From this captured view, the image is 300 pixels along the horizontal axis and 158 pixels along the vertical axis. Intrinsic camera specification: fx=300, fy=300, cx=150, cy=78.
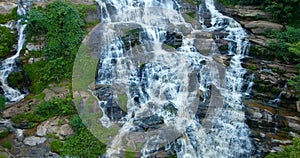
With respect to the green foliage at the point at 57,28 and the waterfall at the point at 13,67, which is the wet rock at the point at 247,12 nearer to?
the green foliage at the point at 57,28

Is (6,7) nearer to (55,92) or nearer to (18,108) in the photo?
(55,92)

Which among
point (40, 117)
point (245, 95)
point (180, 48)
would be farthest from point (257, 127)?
point (40, 117)

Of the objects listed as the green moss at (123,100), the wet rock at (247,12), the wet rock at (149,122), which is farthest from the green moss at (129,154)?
the wet rock at (247,12)

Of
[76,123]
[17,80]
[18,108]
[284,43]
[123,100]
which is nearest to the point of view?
[76,123]

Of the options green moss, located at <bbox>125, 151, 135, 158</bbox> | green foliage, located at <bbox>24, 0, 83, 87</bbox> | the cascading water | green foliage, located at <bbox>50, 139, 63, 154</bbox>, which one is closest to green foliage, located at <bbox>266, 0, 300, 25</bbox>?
the cascading water

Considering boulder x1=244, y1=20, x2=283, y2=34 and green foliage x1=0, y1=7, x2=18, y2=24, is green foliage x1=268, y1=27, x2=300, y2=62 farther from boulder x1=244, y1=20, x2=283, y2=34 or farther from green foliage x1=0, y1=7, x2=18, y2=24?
green foliage x1=0, y1=7, x2=18, y2=24

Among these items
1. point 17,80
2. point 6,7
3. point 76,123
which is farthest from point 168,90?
point 6,7
